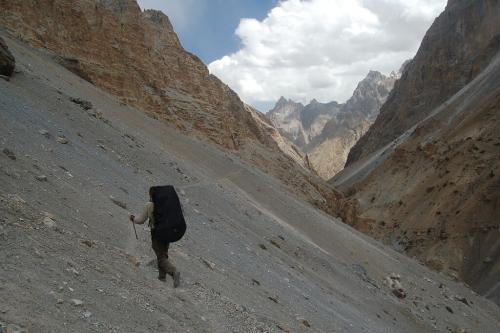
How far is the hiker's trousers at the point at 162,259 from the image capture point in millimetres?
6871

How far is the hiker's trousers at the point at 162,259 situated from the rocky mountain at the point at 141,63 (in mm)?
22536

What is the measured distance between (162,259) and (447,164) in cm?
4423

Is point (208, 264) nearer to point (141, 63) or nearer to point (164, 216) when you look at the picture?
point (164, 216)

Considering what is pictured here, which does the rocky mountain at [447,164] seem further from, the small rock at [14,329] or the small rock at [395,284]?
the small rock at [14,329]

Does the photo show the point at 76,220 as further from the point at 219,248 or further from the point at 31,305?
the point at 219,248

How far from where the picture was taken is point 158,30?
4103 centimetres

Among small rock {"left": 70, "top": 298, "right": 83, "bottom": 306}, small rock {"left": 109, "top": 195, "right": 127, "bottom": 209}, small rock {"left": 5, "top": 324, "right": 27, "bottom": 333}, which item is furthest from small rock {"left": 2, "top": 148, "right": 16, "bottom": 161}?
small rock {"left": 5, "top": 324, "right": 27, "bottom": 333}

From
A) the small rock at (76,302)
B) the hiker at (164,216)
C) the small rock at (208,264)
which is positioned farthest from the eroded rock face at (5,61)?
the small rock at (76,302)

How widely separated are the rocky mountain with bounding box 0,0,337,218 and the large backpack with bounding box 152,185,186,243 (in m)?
22.6

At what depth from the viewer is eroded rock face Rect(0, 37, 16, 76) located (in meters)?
15.8

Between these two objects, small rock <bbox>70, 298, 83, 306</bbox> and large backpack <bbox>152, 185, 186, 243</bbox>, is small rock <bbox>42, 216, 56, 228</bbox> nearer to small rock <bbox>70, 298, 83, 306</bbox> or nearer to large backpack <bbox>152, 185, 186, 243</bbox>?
large backpack <bbox>152, 185, 186, 243</bbox>

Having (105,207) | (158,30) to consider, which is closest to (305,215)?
(105,207)

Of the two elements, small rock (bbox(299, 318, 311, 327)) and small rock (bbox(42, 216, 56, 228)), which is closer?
small rock (bbox(42, 216, 56, 228))

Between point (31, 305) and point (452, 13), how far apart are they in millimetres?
103105
